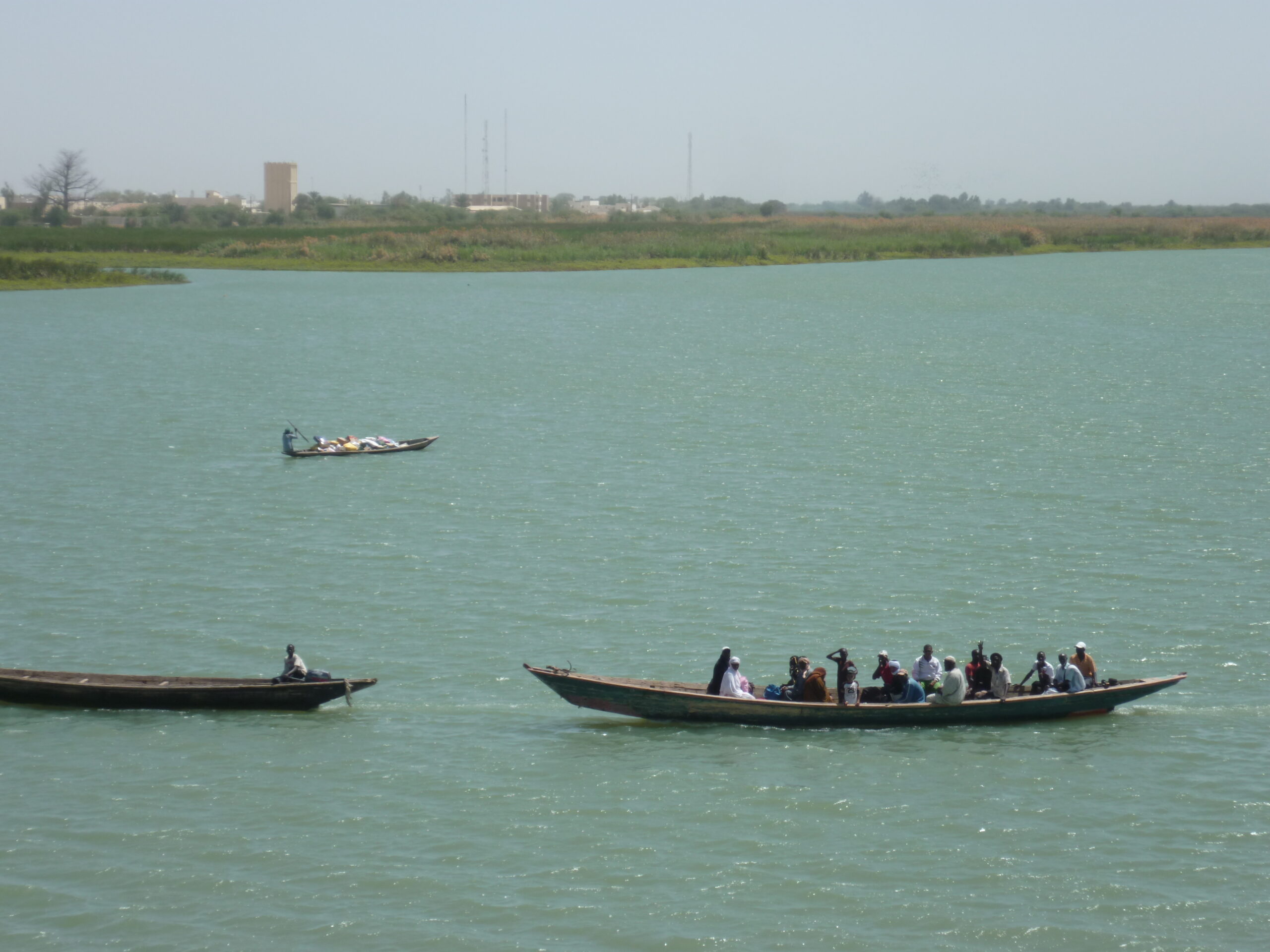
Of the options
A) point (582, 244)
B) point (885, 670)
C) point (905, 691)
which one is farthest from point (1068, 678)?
point (582, 244)

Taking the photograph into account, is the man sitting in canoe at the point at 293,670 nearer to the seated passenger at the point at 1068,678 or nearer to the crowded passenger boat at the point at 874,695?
the crowded passenger boat at the point at 874,695

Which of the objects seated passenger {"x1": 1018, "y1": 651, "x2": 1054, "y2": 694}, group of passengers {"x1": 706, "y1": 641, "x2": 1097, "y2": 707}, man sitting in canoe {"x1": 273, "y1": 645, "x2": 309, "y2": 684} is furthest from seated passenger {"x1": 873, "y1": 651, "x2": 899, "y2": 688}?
man sitting in canoe {"x1": 273, "y1": 645, "x2": 309, "y2": 684}

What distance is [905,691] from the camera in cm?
2178

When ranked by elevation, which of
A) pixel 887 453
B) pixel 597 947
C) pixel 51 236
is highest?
pixel 51 236

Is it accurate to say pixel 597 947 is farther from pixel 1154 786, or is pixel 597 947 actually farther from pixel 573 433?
pixel 573 433

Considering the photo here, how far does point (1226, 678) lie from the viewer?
2405 cm

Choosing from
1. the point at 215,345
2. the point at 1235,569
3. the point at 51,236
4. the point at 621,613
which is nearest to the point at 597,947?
the point at 621,613

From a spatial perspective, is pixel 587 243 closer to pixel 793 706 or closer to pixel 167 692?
pixel 167 692

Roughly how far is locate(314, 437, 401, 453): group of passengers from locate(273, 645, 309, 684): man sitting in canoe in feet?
71.2

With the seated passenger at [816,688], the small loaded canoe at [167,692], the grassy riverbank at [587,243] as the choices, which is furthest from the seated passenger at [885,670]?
the grassy riverbank at [587,243]

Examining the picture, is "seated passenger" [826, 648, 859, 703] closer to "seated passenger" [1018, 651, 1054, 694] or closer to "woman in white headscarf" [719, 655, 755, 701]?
Answer: "woman in white headscarf" [719, 655, 755, 701]

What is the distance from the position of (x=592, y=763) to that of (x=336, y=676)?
5.59 metres

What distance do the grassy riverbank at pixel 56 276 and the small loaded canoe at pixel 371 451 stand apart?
5571 cm

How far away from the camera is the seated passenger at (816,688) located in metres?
21.5
